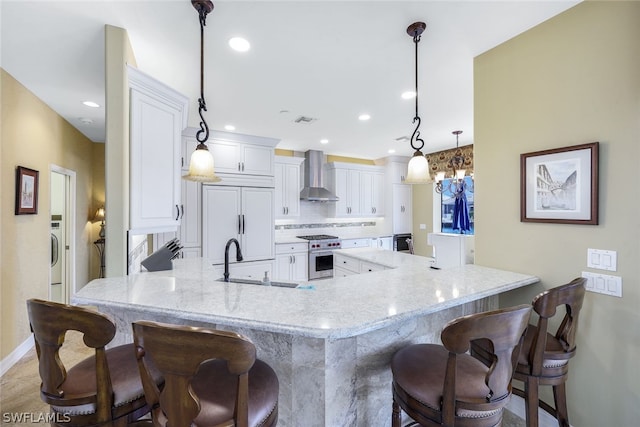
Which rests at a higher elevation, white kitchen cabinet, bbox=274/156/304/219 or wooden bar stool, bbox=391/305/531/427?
white kitchen cabinet, bbox=274/156/304/219

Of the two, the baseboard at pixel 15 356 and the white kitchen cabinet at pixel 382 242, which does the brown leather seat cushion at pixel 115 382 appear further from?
the white kitchen cabinet at pixel 382 242

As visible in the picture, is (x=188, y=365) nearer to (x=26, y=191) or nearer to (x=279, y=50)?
(x=279, y=50)

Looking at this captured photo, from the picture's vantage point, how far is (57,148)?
3.41m

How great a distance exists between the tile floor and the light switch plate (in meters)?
1.04

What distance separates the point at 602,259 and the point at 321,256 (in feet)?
12.7

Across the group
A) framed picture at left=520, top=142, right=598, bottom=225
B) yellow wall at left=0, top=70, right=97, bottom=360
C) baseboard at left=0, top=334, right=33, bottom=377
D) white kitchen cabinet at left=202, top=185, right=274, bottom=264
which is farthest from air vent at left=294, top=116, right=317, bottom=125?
baseboard at left=0, top=334, right=33, bottom=377

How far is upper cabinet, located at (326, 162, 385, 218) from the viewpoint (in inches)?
222

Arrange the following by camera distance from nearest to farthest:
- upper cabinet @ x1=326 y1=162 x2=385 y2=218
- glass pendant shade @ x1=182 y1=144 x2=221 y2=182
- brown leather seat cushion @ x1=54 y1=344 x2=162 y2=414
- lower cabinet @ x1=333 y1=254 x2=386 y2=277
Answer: brown leather seat cushion @ x1=54 y1=344 x2=162 y2=414
glass pendant shade @ x1=182 y1=144 x2=221 y2=182
lower cabinet @ x1=333 y1=254 x2=386 y2=277
upper cabinet @ x1=326 y1=162 x2=385 y2=218

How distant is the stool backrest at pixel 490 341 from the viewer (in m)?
0.99

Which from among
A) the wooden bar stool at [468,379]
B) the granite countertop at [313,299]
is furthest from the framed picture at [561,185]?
the wooden bar stool at [468,379]

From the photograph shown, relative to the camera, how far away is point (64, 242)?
3906mm

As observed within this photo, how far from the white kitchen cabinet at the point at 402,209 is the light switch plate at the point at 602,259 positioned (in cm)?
426

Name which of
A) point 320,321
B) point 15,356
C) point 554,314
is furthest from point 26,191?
point 554,314

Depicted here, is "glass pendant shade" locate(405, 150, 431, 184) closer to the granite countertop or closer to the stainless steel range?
the granite countertop
